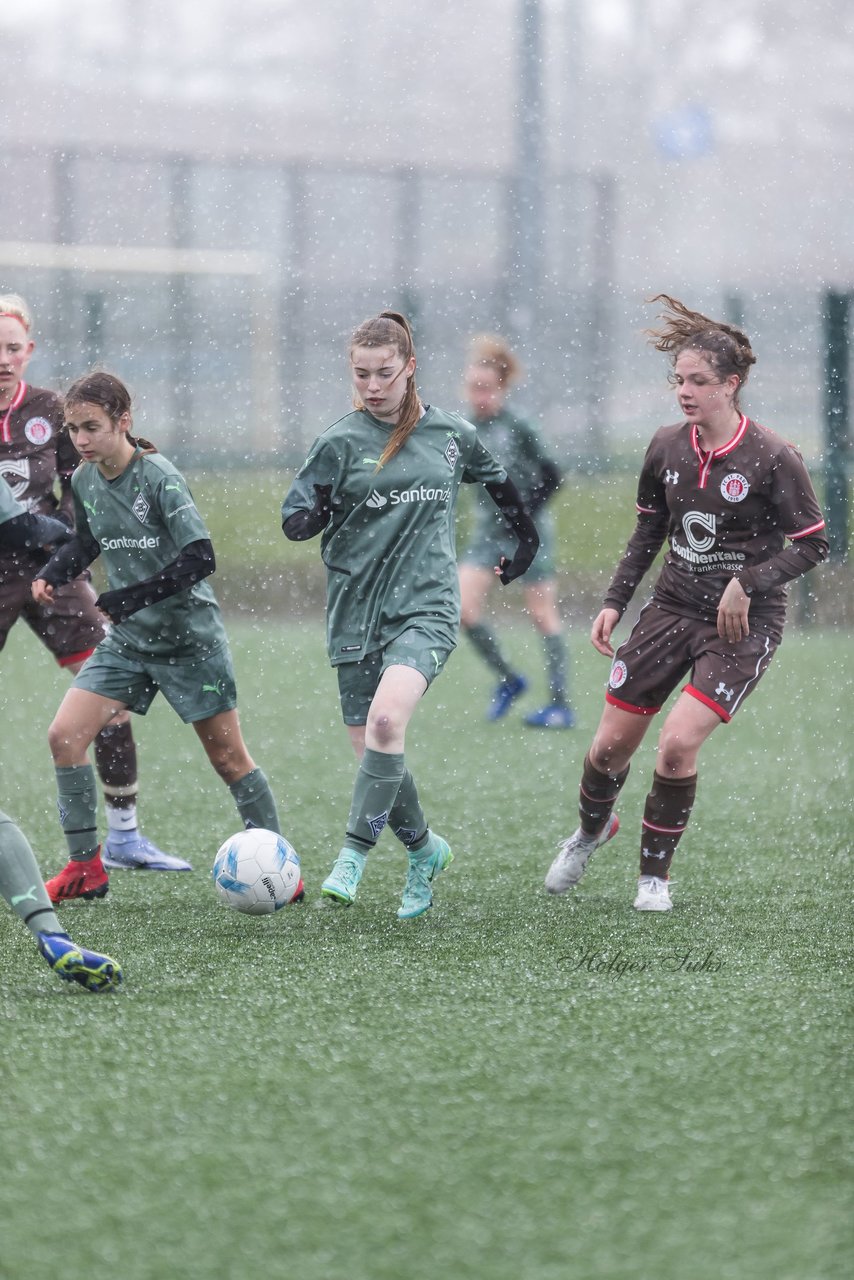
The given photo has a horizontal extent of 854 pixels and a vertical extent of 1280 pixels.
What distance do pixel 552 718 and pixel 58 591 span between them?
3.39 meters

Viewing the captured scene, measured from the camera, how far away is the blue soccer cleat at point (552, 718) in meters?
7.77

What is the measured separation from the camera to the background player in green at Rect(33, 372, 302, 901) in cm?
415

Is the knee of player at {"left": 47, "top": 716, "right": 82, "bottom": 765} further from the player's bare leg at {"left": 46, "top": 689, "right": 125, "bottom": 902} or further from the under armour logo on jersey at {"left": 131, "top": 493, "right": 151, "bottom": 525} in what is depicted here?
the under armour logo on jersey at {"left": 131, "top": 493, "right": 151, "bottom": 525}

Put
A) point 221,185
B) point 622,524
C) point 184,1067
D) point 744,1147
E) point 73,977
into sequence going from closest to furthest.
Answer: point 744,1147
point 184,1067
point 73,977
point 622,524
point 221,185

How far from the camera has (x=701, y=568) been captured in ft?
14.0

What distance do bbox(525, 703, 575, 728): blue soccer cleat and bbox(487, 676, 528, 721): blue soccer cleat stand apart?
0.18m

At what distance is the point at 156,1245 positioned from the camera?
218cm

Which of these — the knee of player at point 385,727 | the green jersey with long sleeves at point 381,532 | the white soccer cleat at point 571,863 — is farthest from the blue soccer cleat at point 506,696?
the knee of player at point 385,727

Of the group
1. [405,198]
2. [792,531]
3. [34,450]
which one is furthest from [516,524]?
[405,198]

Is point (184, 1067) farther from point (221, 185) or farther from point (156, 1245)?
point (221, 185)

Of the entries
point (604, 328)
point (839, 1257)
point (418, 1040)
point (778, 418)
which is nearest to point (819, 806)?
point (418, 1040)

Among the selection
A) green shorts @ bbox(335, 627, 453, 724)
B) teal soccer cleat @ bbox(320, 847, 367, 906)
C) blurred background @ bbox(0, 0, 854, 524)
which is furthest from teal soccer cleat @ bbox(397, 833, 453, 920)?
blurred background @ bbox(0, 0, 854, 524)

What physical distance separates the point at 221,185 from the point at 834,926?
10.6 m

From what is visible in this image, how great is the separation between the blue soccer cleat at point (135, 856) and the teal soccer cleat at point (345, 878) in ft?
3.46
